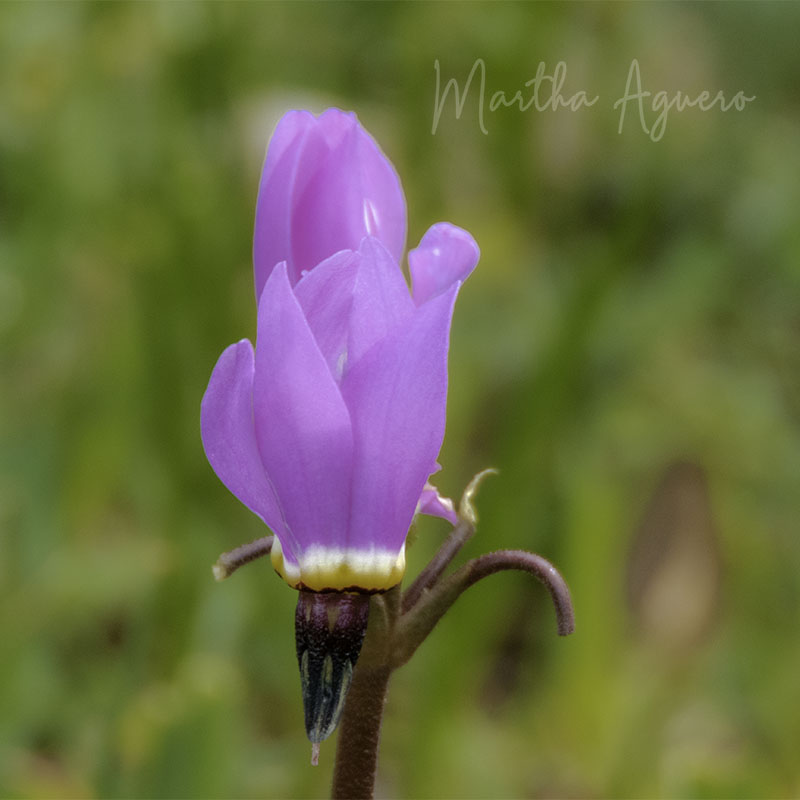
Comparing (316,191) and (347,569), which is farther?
(316,191)

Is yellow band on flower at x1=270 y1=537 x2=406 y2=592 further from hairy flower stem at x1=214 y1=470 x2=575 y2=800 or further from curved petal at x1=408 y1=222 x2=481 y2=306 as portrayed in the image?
curved petal at x1=408 y1=222 x2=481 y2=306

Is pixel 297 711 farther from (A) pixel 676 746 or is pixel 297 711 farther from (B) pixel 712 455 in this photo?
(B) pixel 712 455

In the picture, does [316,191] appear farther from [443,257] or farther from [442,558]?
[442,558]

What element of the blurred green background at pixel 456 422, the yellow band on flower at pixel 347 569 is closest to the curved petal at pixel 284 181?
the yellow band on flower at pixel 347 569

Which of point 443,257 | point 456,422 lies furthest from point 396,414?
point 456,422

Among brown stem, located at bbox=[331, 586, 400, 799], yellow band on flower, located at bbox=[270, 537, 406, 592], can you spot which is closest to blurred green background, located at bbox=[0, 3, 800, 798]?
brown stem, located at bbox=[331, 586, 400, 799]
